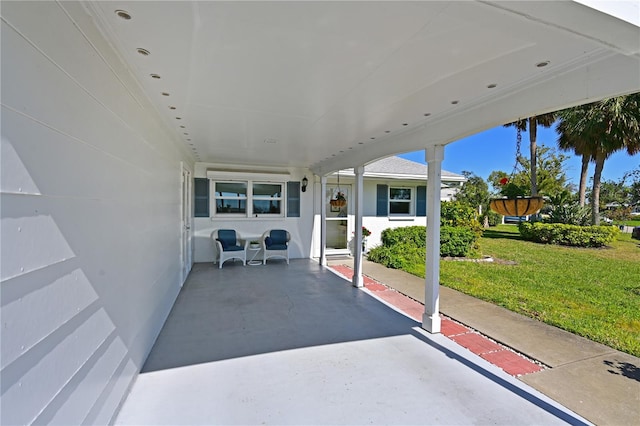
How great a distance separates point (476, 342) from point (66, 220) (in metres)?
3.87

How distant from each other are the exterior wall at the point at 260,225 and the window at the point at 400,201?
257 cm

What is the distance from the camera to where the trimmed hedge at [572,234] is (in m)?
11.0

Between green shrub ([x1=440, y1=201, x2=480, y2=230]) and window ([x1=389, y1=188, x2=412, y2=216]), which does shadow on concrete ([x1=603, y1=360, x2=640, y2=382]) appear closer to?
window ([x1=389, y1=188, x2=412, y2=216])

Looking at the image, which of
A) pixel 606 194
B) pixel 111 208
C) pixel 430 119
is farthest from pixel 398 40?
pixel 606 194

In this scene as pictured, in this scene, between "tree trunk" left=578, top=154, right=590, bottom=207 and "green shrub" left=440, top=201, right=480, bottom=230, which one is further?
"tree trunk" left=578, top=154, right=590, bottom=207

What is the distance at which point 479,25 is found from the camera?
1.66 m

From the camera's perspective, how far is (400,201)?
9492 millimetres

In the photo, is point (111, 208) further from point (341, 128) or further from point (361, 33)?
point (341, 128)

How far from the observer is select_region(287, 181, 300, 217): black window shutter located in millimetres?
8297

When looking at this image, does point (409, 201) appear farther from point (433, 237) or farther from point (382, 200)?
point (433, 237)

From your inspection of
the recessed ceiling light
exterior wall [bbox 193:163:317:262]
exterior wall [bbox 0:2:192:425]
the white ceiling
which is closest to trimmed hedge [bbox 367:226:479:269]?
exterior wall [bbox 193:163:317:262]

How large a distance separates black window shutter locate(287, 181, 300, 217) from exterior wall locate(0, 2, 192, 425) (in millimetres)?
5741

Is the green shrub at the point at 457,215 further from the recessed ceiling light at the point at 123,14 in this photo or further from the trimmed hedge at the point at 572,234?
the recessed ceiling light at the point at 123,14

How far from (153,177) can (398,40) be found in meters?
2.70
